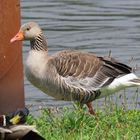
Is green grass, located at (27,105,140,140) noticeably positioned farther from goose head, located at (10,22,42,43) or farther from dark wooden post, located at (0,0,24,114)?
goose head, located at (10,22,42,43)

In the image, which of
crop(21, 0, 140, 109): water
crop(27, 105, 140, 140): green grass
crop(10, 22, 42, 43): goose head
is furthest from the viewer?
crop(21, 0, 140, 109): water

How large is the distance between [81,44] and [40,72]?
5442 millimetres

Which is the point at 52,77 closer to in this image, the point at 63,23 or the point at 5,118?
the point at 5,118

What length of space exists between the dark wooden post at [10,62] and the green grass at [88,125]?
0.33 m

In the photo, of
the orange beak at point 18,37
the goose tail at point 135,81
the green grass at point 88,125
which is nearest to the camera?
the green grass at point 88,125

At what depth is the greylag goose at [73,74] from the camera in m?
10.7

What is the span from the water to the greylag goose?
2.07 m

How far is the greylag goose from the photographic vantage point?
10734 millimetres

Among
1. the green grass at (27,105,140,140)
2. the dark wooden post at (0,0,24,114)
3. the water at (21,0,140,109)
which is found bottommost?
the water at (21,0,140,109)

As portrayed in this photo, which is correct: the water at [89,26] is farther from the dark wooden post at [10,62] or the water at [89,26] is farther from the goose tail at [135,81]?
the dark wooden post at [10,62]

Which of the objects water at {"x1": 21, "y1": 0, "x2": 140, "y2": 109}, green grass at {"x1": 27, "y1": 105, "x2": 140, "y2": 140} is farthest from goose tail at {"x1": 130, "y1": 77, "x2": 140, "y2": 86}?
water at {"x1": 21, "y1": 0, "x2": 140, "y2": 109}

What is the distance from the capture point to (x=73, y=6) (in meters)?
20.3

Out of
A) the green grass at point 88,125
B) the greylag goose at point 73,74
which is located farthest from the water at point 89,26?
the green grass at point 88,125

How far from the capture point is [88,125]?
8.95 metres
